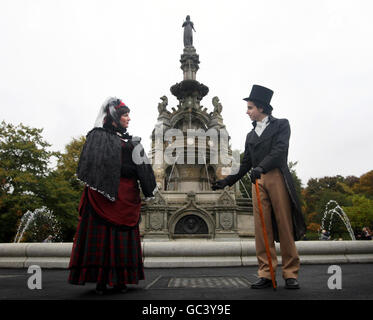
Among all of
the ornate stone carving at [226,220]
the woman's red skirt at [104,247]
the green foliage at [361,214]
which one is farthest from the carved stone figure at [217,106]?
the green foliage at [361,214]

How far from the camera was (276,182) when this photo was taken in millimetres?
5145

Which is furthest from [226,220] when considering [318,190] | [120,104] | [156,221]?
[318,190]

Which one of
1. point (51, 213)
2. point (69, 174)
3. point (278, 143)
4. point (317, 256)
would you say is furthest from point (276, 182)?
point (69, 174)

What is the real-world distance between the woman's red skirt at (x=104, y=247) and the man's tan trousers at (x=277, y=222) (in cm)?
178

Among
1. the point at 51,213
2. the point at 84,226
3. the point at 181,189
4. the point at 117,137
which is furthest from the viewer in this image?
the point at 51,213

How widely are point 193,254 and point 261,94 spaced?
18.4 ft

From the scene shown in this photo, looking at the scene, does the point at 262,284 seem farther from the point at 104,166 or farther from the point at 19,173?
the point at 19,173

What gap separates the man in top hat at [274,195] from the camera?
4.96m

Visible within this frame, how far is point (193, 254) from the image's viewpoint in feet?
32.0
